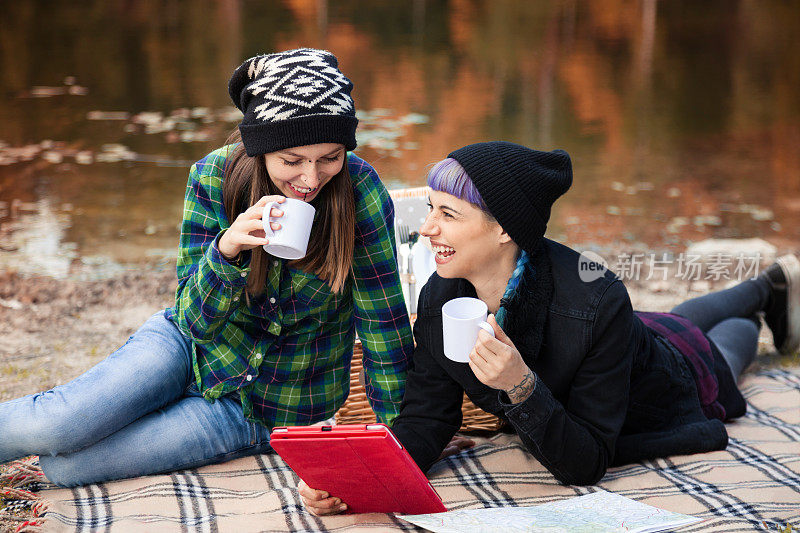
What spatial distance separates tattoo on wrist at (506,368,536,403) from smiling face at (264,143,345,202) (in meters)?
0.72

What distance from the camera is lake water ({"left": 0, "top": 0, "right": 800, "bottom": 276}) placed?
5.61 m

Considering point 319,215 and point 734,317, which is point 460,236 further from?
point 734,317

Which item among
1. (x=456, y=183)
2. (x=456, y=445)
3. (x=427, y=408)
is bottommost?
(x=456, y=445)

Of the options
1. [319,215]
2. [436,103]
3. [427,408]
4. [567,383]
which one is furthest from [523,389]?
[436,103]

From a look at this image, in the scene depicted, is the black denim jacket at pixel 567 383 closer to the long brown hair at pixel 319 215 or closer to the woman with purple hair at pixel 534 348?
the woman with purple hair at pixel 534 348

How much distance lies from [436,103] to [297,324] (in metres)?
5.15

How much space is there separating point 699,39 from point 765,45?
0.73 metres

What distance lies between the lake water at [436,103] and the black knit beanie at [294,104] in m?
3.04

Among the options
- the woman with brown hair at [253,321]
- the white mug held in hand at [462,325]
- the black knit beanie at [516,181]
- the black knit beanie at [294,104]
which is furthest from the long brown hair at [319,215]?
the white mug held in hand at [462,325]

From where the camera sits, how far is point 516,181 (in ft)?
6.54

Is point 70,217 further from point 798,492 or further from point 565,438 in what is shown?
point 798,492

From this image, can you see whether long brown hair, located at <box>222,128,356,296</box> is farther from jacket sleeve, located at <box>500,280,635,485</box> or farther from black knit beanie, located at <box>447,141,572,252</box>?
jacket sleeve, located at <box>500,280,635,485</box>

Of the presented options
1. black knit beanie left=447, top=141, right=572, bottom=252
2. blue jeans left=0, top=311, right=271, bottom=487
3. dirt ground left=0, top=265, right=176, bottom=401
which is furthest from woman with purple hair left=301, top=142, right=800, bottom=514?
dirt ground left=0, top=265, right=176, bottom=401

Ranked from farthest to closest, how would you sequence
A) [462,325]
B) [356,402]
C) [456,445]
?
[356,402] → [456,445] → [462,325]
